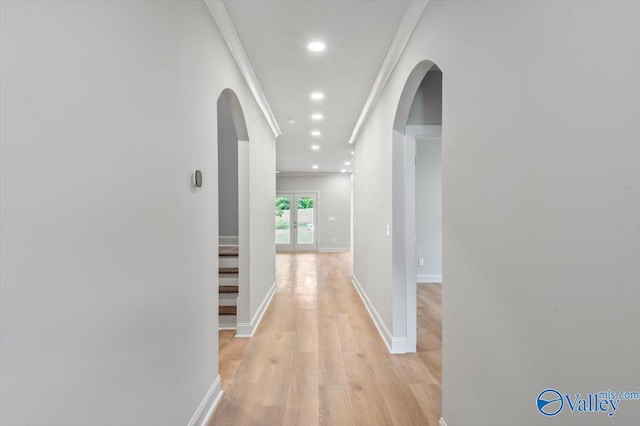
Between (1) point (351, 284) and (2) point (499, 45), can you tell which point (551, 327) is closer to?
(2) point (499, 45)

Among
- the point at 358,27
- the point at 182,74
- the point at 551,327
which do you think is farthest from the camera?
the point at 358,27

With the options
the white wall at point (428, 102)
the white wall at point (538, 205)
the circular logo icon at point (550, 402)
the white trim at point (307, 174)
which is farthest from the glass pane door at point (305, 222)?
the circular logo icon at point (550, 402)

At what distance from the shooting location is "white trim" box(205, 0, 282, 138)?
199 cm

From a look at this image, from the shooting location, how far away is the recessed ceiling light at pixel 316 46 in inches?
98.6

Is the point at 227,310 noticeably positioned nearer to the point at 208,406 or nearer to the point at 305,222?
the point at 208,406

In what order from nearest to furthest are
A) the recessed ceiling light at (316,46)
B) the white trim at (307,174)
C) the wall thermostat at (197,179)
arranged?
the wall thermostat at (197,179) → the recessed ceiling light at (316,46) → the white trim at (307,174)

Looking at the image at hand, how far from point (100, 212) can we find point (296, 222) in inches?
383

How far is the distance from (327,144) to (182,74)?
4.80 meters

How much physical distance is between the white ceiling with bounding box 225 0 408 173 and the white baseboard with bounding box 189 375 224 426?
A: 2465 mm

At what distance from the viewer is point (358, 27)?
229cm

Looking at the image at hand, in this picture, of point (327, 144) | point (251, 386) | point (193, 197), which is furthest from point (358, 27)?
point (327, 144)

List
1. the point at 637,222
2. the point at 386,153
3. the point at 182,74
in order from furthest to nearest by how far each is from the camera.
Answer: the point at 386,153 < the point at 182,74 < the point at 637,222

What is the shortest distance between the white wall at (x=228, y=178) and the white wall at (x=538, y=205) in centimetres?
373

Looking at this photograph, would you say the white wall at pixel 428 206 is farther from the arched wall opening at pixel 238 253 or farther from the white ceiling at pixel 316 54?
the arched wall opening at pixel 238 253
